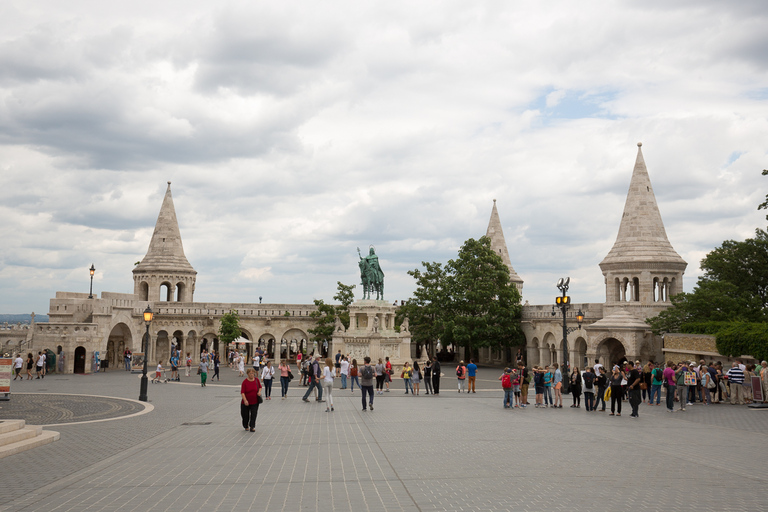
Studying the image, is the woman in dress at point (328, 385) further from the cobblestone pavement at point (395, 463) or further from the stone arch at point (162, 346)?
the stone arch at point (162, 346)

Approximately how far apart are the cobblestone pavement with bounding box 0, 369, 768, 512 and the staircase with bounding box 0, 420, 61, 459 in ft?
0.79

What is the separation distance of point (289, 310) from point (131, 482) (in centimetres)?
4884

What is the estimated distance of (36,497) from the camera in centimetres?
815

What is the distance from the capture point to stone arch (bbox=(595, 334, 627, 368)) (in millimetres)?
40250

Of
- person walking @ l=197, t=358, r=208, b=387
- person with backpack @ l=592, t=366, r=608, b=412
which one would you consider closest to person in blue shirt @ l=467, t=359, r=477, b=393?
person with backpack @ l=592, t=366, r=608, b=412

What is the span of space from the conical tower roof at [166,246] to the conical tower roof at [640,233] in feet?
112

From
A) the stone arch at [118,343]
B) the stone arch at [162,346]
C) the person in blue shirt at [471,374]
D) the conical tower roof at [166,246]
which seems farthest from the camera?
the conical tower roof at [166,246]

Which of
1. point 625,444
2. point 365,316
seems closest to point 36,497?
point 625,444

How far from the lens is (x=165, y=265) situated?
5444 centimetres

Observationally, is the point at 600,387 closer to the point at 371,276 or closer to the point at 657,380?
the point at 657,380

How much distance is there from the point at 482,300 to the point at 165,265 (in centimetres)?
2621

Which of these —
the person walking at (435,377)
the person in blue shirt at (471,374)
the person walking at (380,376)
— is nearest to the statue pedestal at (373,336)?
the person in blue shirt at (471,374)

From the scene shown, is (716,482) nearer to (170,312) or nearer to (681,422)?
(681,422)

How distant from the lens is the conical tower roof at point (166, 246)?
54562 millimetres
